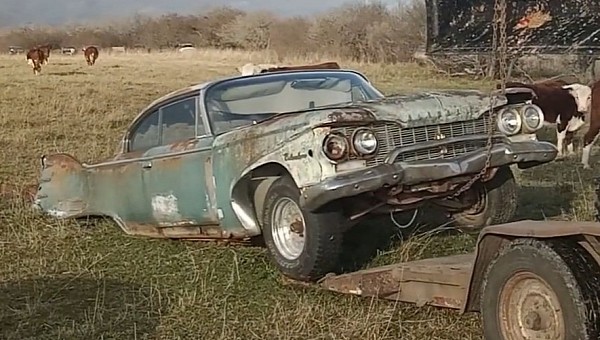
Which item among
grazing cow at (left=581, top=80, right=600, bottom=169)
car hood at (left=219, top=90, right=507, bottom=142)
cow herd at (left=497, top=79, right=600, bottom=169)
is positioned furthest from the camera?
cow herd at (left=497, top=79, right=600, bottom=169)

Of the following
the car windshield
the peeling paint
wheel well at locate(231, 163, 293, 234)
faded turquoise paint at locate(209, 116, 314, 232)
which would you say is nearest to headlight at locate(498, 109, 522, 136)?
the car windshield

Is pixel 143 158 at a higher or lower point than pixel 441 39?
lower

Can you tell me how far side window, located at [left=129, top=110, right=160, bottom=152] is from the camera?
27.1ft

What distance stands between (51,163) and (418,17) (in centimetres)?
2538

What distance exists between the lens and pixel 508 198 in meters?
7.09

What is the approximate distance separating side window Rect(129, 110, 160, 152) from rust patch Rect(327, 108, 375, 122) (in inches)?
98.8

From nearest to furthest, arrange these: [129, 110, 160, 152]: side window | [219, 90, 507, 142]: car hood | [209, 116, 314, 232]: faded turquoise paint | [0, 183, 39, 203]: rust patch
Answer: [219, 90, 507, 142]: car hood → [209, 116, 314, 232]: faded turquoise paint → [129, 110, 160, 152]: side window → [0, 183, 39, 203]: rust patch

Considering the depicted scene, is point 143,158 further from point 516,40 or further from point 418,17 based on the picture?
point 418,17

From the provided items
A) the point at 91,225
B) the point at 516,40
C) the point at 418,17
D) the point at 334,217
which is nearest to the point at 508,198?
the point at 334,217

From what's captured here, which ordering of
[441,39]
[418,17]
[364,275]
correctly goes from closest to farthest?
1. [441,39]
2. [364,275]
3. [418,17]

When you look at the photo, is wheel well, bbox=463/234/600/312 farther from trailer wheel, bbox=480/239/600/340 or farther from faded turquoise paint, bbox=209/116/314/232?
faded turquoise paint, bbox=209/116/314/232

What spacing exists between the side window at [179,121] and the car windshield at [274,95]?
18cm

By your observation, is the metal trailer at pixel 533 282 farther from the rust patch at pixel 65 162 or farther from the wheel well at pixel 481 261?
the rust patch at pixel 65 162

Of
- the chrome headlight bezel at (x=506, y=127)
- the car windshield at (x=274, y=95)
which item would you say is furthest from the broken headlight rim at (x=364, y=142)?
the car windshield at (x=274, y=95)
